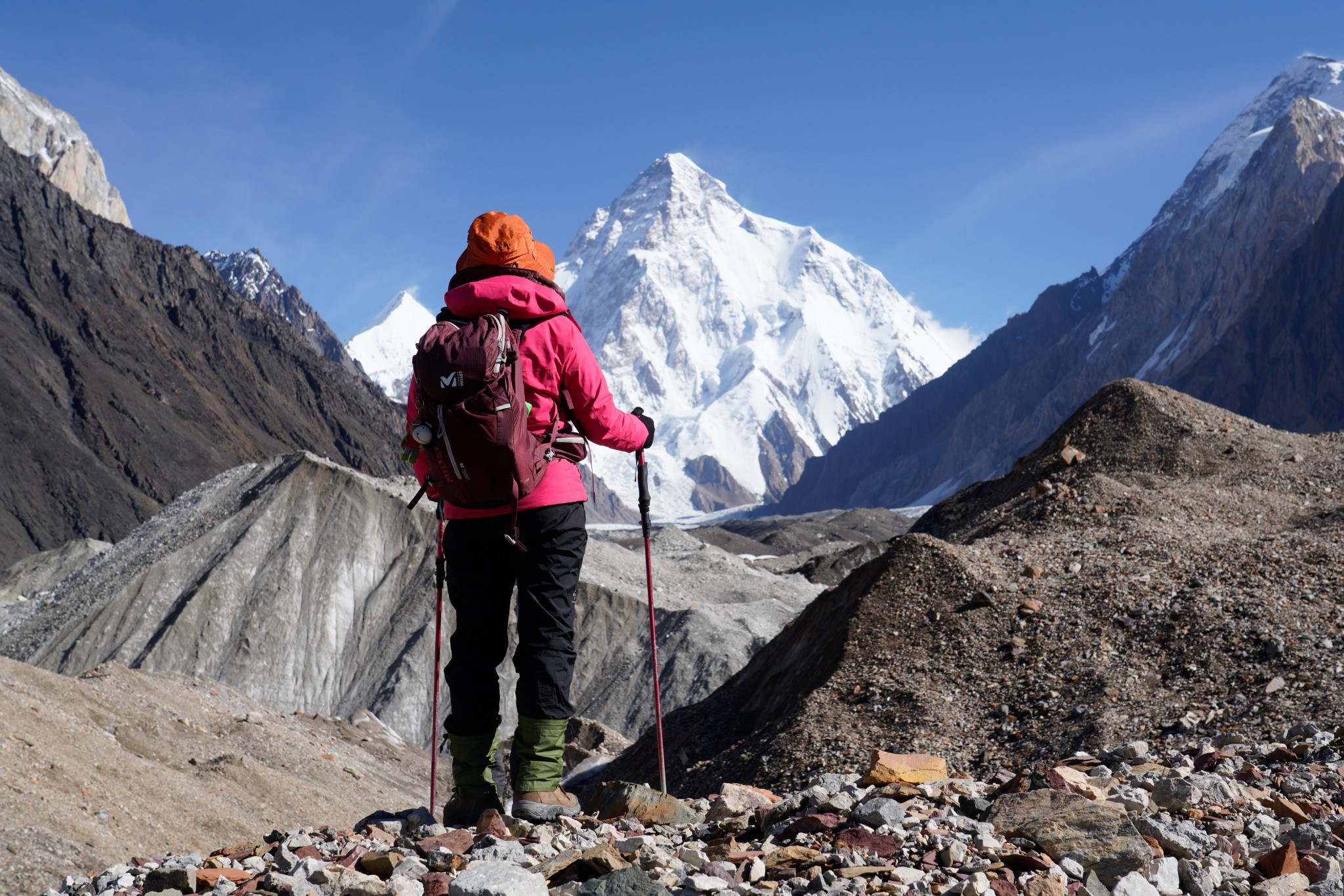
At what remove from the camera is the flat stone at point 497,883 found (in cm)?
315

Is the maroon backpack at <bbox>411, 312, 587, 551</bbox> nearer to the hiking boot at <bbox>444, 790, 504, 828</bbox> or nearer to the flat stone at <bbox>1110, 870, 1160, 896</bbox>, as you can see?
the hiking boot at <bbox>444, 790, 504, 828</bbox>

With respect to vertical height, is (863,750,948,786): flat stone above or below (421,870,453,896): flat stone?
above

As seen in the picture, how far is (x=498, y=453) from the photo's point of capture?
4215mm

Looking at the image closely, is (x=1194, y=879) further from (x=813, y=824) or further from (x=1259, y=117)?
(x=1259, y=117)

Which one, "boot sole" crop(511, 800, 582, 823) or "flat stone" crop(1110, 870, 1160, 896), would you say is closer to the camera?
"flat stone" crop(1110, 870, 1160, 896)

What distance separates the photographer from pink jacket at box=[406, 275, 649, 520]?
441 centimetres

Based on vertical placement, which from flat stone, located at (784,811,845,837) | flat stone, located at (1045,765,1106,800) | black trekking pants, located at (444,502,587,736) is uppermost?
black trekking pants, located at (444,502,587,736)

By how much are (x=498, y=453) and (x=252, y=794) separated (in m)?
9.10

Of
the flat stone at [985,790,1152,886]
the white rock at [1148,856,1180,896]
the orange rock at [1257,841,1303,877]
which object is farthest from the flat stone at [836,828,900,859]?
the orange rock at [1257,841,1303,877]

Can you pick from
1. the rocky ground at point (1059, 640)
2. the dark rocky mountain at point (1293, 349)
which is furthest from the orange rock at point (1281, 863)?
the dark rocky mountain at point (1293, 349)

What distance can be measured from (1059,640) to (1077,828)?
523 cm

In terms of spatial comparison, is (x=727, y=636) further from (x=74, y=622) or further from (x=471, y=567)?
(x=471, y=567)

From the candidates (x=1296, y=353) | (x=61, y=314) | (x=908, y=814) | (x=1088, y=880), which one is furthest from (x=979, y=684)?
(x=1296, y=353)

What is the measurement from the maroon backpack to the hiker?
0.08 m
